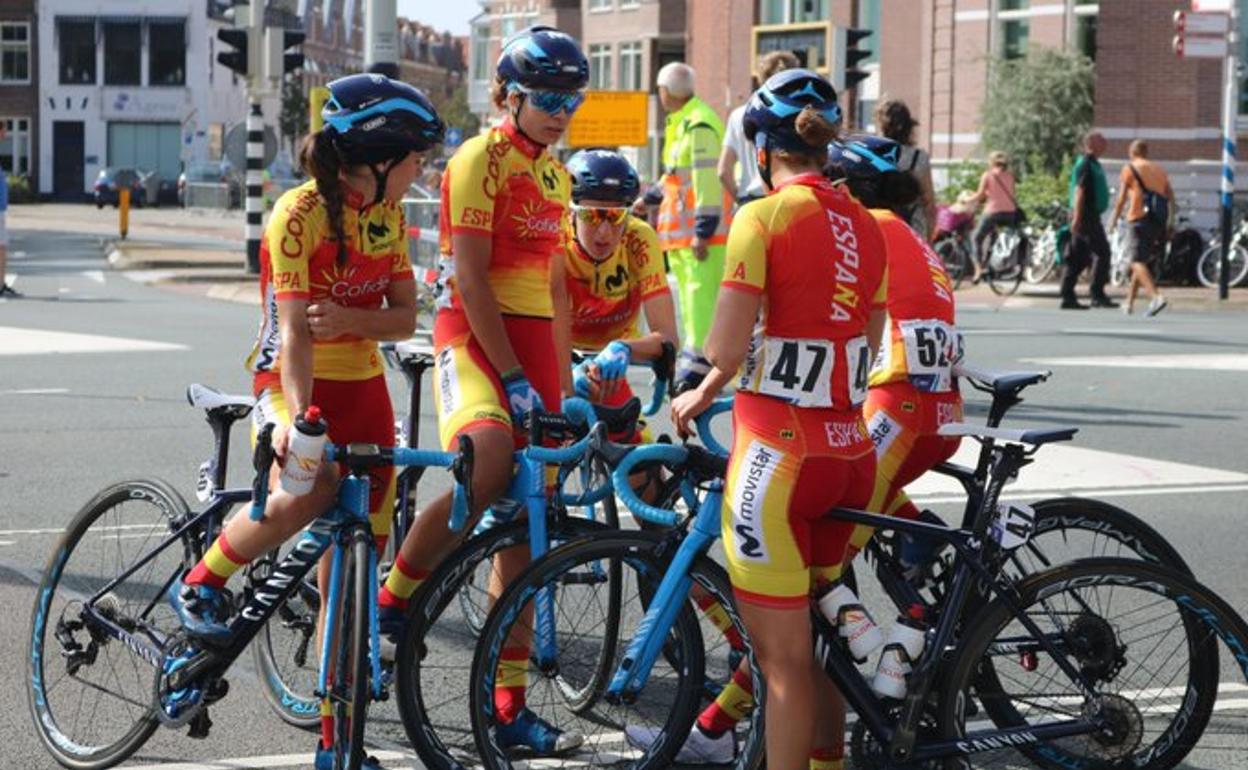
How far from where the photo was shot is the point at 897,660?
5043 mm

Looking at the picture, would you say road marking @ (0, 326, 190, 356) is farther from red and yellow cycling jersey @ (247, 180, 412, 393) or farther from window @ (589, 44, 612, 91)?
window @ (589, 44, 612, 91)

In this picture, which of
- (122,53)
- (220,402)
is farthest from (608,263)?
(122,53)

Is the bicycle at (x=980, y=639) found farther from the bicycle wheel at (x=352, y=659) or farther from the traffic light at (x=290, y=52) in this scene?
the traffic light at (x=290, y=52)

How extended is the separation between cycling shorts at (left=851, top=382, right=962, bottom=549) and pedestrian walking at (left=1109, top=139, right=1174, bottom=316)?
58.2 feet

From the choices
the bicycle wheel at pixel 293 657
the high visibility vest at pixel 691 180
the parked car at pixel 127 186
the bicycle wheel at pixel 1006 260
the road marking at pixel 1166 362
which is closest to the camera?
the bicycle wheel at pixel 293 657

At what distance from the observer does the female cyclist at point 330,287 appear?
5.36 meters

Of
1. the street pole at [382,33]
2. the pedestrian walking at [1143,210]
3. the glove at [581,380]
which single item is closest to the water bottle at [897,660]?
the glove at [581,380]

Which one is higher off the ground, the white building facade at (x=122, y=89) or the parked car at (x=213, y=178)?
the white building facade at (x=122, y=89)

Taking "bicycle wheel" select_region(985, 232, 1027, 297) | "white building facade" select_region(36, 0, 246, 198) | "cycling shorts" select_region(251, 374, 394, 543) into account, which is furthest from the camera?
"white building facade" select_region(36, 0, 246, 198)

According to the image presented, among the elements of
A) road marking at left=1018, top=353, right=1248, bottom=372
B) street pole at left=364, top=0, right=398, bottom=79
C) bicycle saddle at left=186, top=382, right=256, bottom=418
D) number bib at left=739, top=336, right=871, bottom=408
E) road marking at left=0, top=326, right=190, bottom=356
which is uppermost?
street pole at left=364, top=0, right=398, bottom=79

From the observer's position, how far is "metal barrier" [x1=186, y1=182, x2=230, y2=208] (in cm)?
7250

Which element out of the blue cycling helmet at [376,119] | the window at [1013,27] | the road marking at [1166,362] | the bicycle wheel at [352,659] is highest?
the window at [1013,27]

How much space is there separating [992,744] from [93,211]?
71057mm

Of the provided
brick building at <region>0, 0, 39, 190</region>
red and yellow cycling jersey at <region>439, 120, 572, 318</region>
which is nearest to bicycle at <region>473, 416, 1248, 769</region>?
red and yellow cycling jersey at <region>439, 120, 572, 318</region>
